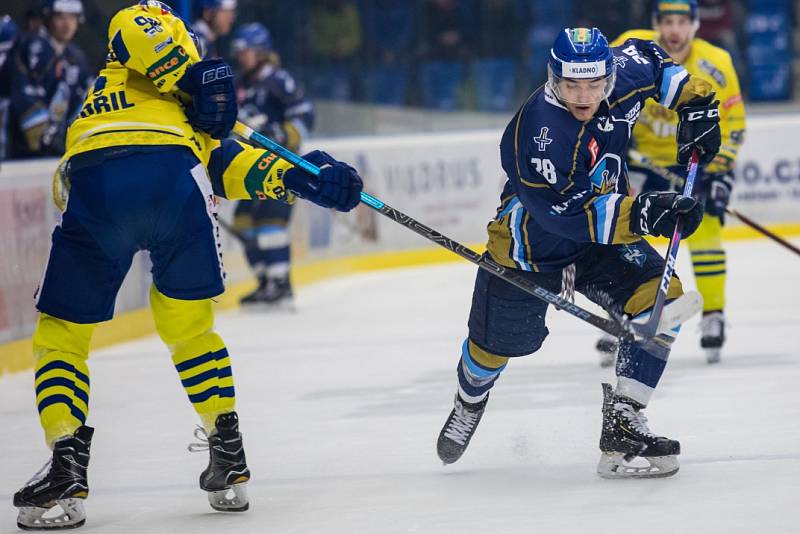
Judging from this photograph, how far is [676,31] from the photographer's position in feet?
17.0

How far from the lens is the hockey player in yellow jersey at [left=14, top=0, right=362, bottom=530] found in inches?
129

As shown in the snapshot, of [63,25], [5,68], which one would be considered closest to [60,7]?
[63,25]

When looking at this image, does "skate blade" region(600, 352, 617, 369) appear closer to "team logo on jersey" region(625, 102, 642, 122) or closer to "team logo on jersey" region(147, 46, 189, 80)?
"team logo on jersey" region(625, 102, 642, 122)

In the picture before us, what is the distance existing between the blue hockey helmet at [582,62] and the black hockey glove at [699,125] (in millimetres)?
428

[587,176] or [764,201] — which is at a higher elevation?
[587,176]

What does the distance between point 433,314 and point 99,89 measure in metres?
3.69

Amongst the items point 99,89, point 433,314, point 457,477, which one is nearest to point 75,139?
point 99,89

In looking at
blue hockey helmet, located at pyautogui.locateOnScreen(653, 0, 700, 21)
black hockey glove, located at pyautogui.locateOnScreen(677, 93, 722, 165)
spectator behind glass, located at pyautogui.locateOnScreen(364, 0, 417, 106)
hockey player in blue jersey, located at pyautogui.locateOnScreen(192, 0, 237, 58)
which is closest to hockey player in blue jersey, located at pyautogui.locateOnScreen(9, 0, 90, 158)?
hockey player in blue jersey, located at pyautogui.locateOnScreen(192, 0, 237, 58)

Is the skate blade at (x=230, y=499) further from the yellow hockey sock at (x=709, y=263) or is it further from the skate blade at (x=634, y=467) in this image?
the yellow hockey sock at (x=709, y=263)

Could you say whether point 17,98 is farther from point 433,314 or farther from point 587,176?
point 587,176

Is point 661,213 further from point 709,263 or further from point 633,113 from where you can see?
point 709,263

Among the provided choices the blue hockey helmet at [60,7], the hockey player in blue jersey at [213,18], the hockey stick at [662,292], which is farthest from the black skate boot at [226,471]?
the hockey player in blue jersey at [213,18]

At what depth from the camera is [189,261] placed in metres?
3.32

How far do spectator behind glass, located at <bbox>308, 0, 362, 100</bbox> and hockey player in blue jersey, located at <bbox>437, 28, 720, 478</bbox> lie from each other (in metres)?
5.96
